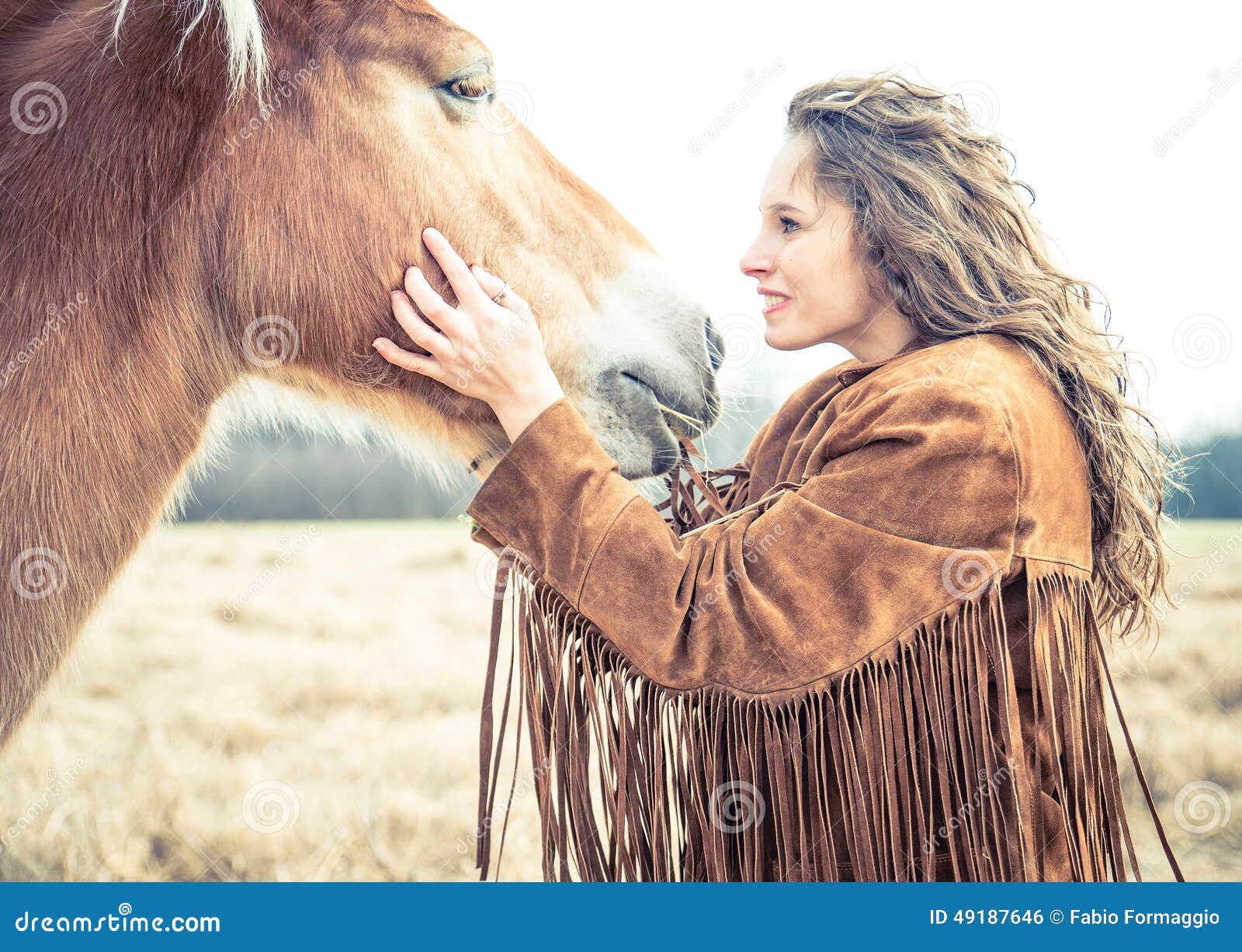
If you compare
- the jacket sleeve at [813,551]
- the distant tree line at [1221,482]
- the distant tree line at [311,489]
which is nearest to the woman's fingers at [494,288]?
the jacket sleeve at [813,551]

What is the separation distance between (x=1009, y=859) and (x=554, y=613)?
22.4 inches

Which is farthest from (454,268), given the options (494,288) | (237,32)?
(237,32)

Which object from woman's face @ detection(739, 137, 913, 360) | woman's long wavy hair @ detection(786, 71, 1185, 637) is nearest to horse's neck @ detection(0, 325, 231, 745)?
woman's face @ detection(739, 137, 913, 360)

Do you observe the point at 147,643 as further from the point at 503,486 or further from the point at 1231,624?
the point at 1231,624

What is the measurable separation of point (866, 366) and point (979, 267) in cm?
19

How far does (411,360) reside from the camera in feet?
3.58

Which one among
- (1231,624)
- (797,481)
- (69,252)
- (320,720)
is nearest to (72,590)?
(69,252)

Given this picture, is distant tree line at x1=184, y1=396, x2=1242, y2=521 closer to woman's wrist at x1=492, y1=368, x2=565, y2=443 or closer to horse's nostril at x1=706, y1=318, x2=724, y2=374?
horse's nostril at x1=706, y1=318, x2=724, y2=374

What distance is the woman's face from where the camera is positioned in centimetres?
111

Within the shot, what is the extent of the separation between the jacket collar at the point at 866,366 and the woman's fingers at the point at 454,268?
458mm

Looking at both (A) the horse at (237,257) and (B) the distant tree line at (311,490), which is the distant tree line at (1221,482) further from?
(B) the distant tree line at (311,490)

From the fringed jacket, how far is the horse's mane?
1.76 feet

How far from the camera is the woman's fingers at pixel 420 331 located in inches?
41.6

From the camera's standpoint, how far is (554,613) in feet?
3.44
